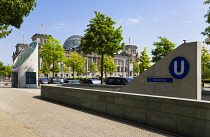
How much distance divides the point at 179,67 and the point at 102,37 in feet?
69.8

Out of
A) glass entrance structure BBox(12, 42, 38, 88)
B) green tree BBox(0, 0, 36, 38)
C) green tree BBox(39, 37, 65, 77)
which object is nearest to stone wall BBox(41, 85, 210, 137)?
green tree BBox(0, 0, 36, 38)

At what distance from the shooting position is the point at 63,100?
47.6 ft

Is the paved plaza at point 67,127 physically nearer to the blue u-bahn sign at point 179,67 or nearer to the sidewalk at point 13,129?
the sidewalk at point 13,129

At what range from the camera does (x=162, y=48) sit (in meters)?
44.3

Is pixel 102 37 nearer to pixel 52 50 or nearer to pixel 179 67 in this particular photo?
pixel 52 50

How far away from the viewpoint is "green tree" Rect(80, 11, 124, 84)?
30047 mm

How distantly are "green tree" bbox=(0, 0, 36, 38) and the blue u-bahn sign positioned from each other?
711 cm

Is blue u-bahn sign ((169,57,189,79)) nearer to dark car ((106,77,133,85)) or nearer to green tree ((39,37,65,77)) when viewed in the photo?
dark car ((106,77,133,85))

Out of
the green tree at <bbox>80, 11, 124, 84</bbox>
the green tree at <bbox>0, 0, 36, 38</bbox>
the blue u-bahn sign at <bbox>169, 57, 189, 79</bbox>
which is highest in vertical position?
the green tree at <bbox>80, 11, 124, 84</bbox>

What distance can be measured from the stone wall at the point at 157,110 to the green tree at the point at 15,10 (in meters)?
5.07

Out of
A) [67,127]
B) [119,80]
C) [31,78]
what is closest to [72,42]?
[31,78]

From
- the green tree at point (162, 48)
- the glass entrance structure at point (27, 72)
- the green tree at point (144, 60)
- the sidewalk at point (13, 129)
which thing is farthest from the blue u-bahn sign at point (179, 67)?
the green tree at point (144, 60)

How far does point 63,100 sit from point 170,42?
35.5 meters

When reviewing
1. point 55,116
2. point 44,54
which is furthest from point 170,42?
point 55,116
